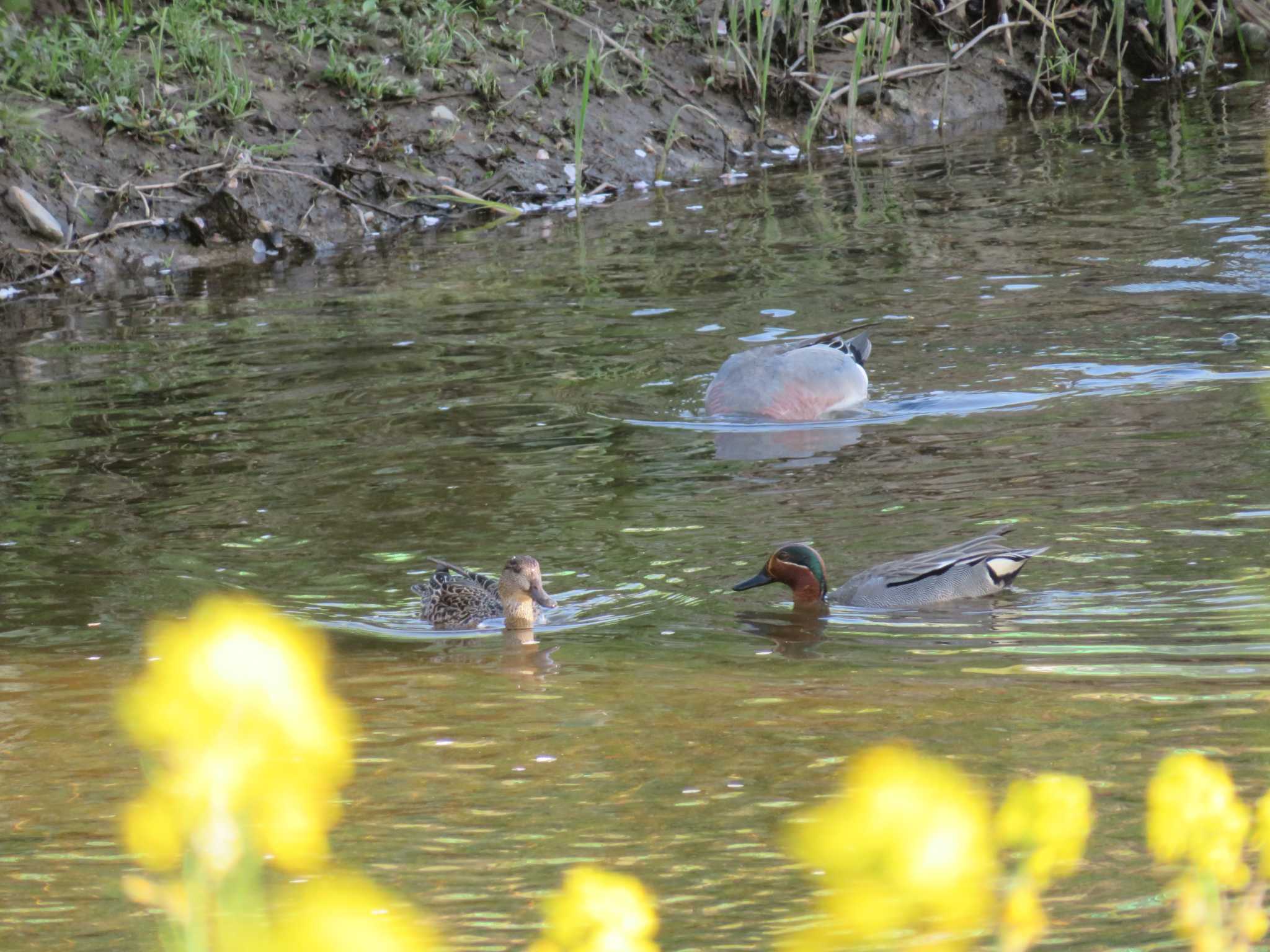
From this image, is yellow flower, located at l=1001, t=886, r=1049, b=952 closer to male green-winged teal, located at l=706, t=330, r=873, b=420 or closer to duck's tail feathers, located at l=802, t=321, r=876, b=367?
male green-winged teal, located at l=706, t=330, r=873, b=420

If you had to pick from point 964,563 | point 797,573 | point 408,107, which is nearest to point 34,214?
point 408,107

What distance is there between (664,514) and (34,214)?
7.90m

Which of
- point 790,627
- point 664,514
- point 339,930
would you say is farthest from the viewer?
point 664,514

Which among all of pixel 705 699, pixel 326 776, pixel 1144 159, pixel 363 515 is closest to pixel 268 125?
pixel 1144 159

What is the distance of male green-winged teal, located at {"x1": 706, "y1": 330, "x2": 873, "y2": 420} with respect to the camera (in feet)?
26.9

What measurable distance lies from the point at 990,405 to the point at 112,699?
14.6ft

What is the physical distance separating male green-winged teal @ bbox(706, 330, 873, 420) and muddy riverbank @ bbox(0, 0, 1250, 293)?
5.07m

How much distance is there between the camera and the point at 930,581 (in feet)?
17.8

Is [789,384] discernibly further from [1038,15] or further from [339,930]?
[1038,15]

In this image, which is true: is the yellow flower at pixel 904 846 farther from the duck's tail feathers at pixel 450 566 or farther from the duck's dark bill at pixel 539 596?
the duck's tail feathers at pixel 450 566

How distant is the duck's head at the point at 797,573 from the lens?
5578 mm

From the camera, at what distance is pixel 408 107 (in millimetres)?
14812

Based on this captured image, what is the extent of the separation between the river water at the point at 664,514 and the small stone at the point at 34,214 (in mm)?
1319

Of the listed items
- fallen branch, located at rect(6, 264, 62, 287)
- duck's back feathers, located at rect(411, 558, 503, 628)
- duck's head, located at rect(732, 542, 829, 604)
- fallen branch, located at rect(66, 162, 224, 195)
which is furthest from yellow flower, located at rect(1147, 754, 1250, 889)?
fallen branch, located at rect(66, 162, 224, 195)
